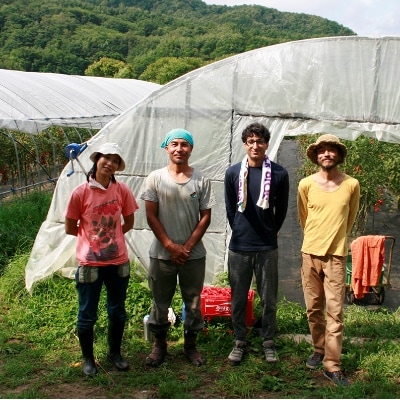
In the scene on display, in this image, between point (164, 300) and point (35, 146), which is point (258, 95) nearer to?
point (164, 300)

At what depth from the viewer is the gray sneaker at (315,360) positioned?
4.01m

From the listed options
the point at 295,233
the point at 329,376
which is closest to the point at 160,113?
the point at 329,376

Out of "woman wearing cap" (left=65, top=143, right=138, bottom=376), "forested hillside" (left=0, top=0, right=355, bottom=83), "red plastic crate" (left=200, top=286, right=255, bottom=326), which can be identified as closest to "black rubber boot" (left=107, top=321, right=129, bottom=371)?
"woman wearing cap" (left=65, top=143, right=138, bottom=376)

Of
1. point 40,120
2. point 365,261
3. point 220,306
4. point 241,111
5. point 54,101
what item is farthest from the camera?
point 54,101

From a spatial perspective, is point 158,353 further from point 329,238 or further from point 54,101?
point 54,101

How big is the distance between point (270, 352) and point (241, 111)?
2519mm

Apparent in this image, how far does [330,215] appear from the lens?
147 inches

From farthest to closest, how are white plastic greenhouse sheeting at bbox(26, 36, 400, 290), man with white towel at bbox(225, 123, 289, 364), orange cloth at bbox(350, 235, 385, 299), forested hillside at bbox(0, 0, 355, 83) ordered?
forested hillside at bbox(0, 0, 355, 83), orange cloth at bbox(350, 235, 385, 299), white plastic greenhouse sheeting at bbox(26, 36, 400, 290), man with white towel at bbox(225, 123, 289, 364)

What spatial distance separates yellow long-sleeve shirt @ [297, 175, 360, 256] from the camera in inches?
147

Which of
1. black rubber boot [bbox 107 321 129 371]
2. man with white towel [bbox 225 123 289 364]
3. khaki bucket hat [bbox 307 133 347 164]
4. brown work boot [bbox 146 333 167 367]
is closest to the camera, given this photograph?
khaki bucket hat [bbox 307 133 347 164]

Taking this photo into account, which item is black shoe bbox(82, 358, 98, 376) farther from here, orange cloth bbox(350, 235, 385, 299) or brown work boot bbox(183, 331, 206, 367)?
orange cloth bbox(350, 235, 385, 299)

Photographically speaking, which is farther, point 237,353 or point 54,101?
point 54,101

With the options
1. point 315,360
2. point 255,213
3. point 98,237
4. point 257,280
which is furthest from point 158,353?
point 255,213

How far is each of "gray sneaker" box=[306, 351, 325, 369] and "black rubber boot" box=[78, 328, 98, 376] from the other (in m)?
1.70
